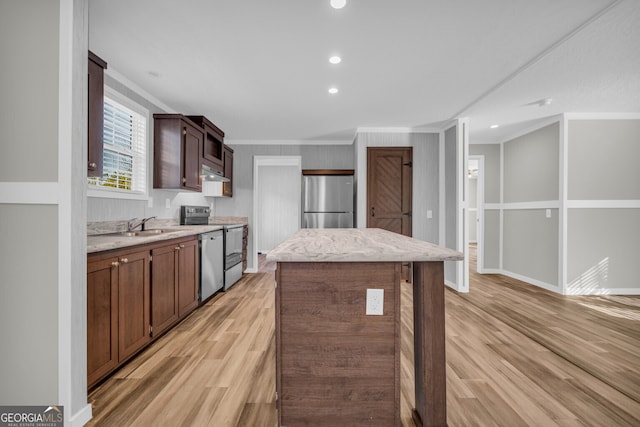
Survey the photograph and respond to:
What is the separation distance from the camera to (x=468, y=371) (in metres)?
1.89

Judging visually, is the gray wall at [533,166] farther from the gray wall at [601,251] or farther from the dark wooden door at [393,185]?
the dark wooden door at [393,185]

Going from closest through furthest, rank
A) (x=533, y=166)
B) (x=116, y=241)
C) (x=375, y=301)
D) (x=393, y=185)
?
1. (x=375, y=301)
2. (x=116, y=241)
3. (x=533, y=166)
4. (x=393, y=185)

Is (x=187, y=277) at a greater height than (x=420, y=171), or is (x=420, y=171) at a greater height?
(x=420, y=171)

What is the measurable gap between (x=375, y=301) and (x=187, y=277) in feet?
7.37

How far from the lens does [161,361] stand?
6.62ft

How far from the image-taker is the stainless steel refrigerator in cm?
480

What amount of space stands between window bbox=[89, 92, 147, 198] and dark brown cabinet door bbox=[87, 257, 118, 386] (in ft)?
3.42

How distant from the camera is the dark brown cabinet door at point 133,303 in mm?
1842

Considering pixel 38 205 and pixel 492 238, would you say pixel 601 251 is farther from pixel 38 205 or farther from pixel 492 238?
pixel 38 205

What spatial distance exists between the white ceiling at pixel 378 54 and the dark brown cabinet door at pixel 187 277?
68.7 inches

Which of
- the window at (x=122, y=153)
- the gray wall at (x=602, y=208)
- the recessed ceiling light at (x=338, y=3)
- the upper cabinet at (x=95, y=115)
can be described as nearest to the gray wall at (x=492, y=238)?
the gray wall at (x=602, y=208)

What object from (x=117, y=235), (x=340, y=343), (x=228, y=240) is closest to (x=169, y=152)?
(x=117, y=235)

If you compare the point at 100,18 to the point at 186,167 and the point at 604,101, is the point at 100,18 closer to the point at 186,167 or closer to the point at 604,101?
the point at 186,167

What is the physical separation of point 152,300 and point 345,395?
1.75 metres
